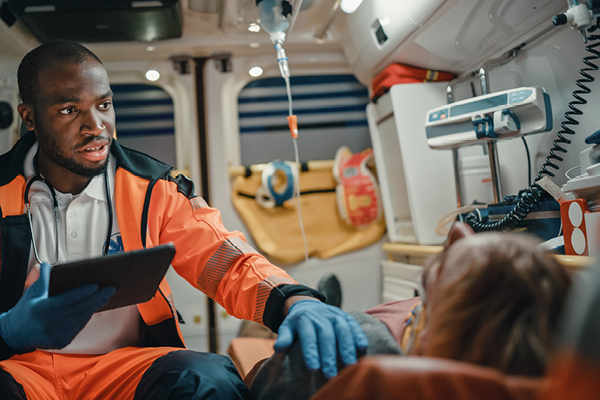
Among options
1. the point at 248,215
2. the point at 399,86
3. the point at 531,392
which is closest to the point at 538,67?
the point at 399,86

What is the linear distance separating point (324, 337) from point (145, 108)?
7.88 ft

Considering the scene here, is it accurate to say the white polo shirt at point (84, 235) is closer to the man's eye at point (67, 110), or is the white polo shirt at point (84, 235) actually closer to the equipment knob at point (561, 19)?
the man's eye at point (67, 110)

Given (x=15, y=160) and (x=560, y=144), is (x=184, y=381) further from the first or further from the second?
(x=560, y=144)

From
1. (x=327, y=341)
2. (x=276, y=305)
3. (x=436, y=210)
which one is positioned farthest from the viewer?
(x=436, y=210)

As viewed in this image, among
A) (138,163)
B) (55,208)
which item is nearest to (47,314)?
(55,208)

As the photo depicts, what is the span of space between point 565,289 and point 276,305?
0.78 m

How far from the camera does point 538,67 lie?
1482mm

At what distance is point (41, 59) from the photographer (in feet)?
4.42

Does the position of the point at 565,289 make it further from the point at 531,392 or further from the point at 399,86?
the point at 399,86

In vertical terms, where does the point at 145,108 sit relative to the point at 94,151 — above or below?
above

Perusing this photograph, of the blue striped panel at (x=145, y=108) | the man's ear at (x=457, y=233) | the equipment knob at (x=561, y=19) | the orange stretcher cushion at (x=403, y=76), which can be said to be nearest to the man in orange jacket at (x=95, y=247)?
the man's ear at (x=457, y=233)

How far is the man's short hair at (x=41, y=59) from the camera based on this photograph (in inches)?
53.1

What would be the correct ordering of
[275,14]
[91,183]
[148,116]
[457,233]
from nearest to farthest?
[457,233] < [91,183] < [275,14] < [148,116]

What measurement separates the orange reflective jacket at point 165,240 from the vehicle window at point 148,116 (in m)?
1.37
